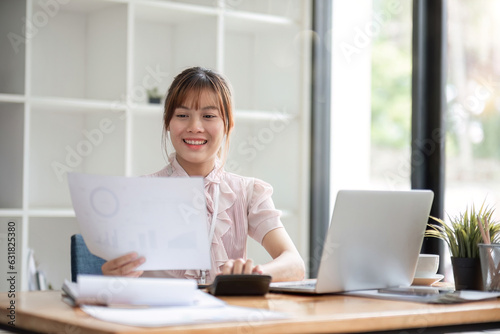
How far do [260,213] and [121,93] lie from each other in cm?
123

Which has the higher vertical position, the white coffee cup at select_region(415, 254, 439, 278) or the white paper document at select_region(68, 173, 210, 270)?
the white paper document at select_region(68, 173, 210, 270)

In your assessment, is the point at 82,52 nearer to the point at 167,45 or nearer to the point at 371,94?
the point at 167,45

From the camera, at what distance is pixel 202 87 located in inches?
92.4

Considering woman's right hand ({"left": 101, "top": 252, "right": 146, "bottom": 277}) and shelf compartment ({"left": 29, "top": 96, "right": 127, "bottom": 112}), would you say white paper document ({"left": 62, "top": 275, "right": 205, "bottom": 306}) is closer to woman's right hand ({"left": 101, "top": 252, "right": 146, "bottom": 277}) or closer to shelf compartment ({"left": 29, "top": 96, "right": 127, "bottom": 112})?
woman's right hand ({"left": 101, "top": 252, "right": 146, "bottom": 277})

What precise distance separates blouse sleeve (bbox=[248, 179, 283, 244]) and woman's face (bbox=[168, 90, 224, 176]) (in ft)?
0.66

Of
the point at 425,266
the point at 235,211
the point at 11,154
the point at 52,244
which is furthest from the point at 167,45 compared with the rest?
the point at 425,266

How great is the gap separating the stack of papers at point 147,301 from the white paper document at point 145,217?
13 cm

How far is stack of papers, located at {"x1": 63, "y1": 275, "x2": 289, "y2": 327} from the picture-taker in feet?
4.51

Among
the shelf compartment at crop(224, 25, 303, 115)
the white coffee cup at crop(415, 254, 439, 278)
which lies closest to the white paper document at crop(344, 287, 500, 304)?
the white coffee cup at crop(415, 254, 439, 278)

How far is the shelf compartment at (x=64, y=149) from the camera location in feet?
11.1

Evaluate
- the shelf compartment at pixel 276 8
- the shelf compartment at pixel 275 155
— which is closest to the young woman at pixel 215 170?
the shelf compartment at pixel 275 155

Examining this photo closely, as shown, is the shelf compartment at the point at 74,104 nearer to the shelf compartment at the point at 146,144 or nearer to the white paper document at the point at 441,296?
the shelf compartment at the point at 146,144

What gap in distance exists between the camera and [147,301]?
146cm

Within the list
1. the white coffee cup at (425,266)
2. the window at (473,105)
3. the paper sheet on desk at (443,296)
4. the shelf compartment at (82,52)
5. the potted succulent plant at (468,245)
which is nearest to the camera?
the paper sheet on desk at (443,296)
